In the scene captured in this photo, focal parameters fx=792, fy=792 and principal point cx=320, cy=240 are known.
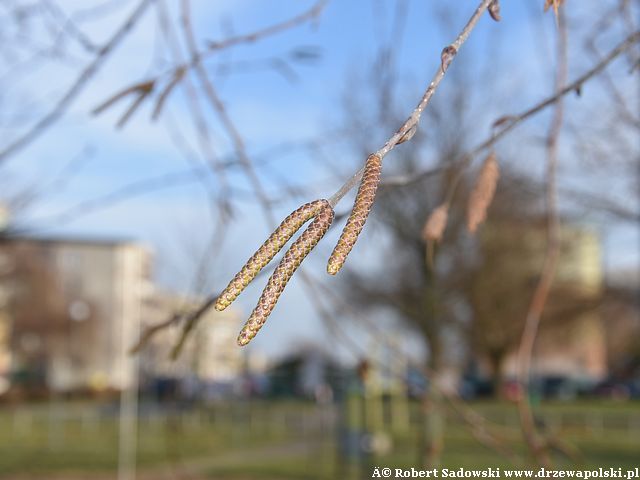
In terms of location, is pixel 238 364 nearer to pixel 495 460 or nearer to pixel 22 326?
pixel 495 460

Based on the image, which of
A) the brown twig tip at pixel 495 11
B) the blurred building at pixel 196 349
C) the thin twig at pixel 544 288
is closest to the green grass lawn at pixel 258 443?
the blurred building at pixel 196 349

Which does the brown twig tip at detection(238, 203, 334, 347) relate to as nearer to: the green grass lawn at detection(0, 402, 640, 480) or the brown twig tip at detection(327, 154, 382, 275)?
the brown twig tip at detection(327, 154, 382, 275)

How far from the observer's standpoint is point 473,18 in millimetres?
783

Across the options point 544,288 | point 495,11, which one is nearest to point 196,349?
point 544,288

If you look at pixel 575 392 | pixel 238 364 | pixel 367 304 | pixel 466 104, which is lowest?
pixel 575 392

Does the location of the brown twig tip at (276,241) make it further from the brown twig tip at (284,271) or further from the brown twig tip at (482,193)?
the brown twig tip at (482,193)

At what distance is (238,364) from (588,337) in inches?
709

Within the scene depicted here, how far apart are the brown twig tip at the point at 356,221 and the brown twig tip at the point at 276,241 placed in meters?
0.03

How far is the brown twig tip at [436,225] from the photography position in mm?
1276

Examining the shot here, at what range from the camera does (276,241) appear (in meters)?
0.68

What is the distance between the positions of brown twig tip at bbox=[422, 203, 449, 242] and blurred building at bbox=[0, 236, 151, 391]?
97.2 ft

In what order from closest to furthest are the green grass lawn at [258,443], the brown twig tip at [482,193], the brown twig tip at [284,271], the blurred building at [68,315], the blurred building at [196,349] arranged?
the brown twig tip at [284,271] → the brown twig tip at [482,193] → the blurred building at [196,349] → the green grass lawn at [258,443] → the blurred building at [68,315]

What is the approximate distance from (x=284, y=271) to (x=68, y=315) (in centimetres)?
4101

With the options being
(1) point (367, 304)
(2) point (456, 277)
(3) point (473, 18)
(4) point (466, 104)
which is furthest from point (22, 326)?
(3) point (473, 18)
